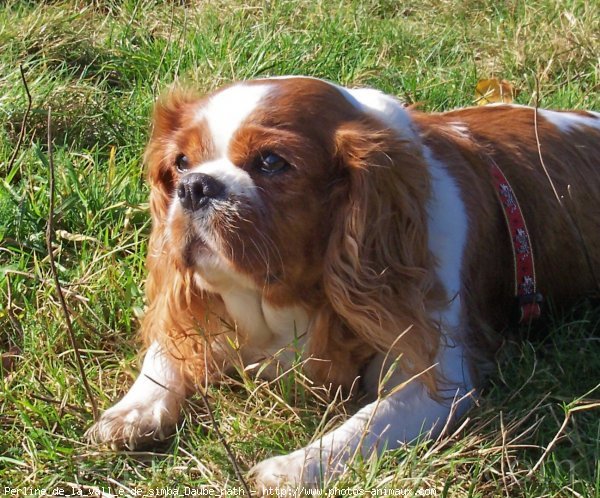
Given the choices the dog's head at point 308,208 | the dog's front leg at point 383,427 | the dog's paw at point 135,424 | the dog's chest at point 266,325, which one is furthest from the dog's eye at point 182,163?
the dog's front leg at point 383,427

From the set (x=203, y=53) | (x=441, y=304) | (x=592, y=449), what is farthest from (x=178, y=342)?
(x=203, y=53)

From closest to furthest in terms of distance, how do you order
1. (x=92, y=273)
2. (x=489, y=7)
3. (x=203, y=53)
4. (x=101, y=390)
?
(x=101, y=390) → (x=92, y=273) → (x=203, y=53) → (x=489, y=7)

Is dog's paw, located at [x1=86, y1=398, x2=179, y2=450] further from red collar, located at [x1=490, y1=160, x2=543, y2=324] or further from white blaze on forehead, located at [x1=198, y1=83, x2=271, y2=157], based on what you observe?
red collar, located at [x1=490, y1=160, x2=543, y2=324]

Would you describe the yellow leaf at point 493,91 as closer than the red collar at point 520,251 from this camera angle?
No

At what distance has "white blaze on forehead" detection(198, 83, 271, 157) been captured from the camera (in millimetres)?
3279

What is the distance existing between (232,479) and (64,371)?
2.80 ft

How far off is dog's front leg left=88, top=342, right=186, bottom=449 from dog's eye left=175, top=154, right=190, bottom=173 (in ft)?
2.13

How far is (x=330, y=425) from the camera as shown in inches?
134

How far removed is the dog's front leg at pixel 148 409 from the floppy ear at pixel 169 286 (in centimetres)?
6

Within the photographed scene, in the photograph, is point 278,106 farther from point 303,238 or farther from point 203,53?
point 203,53

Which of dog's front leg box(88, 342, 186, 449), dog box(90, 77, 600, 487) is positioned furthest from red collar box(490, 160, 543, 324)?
dog's front leg box(88, 342, 186, 449)

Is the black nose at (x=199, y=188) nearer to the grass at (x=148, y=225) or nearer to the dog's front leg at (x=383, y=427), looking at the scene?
the grass at (x=148, y=225)

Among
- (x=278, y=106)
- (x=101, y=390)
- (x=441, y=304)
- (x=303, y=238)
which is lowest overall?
(x=101, y=390)

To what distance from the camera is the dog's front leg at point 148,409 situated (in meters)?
3.39
